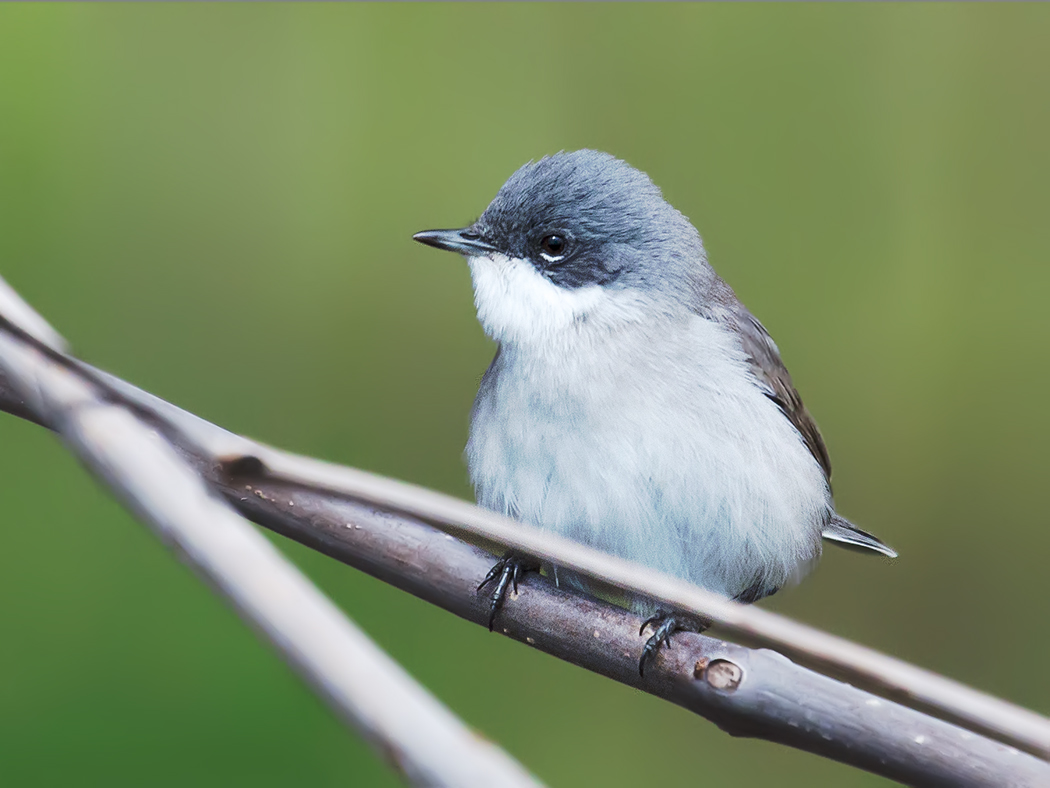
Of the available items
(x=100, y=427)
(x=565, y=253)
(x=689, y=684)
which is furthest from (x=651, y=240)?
(x=100, y=427)

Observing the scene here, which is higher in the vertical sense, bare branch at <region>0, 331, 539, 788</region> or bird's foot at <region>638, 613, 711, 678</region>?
bare branch at <region>0, 331, 539, 788</region>

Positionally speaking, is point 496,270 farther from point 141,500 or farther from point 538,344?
point 141,500

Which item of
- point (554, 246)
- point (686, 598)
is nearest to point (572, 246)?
point (554, 246)

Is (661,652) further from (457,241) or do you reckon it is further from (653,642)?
(457,241)

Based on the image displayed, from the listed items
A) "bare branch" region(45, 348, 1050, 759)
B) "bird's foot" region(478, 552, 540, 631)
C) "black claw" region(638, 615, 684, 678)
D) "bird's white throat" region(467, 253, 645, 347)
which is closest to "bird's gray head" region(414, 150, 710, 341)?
"bird's white throat" region(467, 253, 645, 347)

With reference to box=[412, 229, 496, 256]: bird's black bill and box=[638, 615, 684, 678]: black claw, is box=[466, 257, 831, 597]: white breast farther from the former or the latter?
box=[638, 615, 684, 678]: black claw

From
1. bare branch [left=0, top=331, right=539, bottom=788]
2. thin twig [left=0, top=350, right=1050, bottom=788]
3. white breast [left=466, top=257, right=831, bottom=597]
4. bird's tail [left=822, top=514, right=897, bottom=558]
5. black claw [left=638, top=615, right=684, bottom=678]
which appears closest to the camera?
bare branch [left=0, top=331, right=539, bottom=788]
